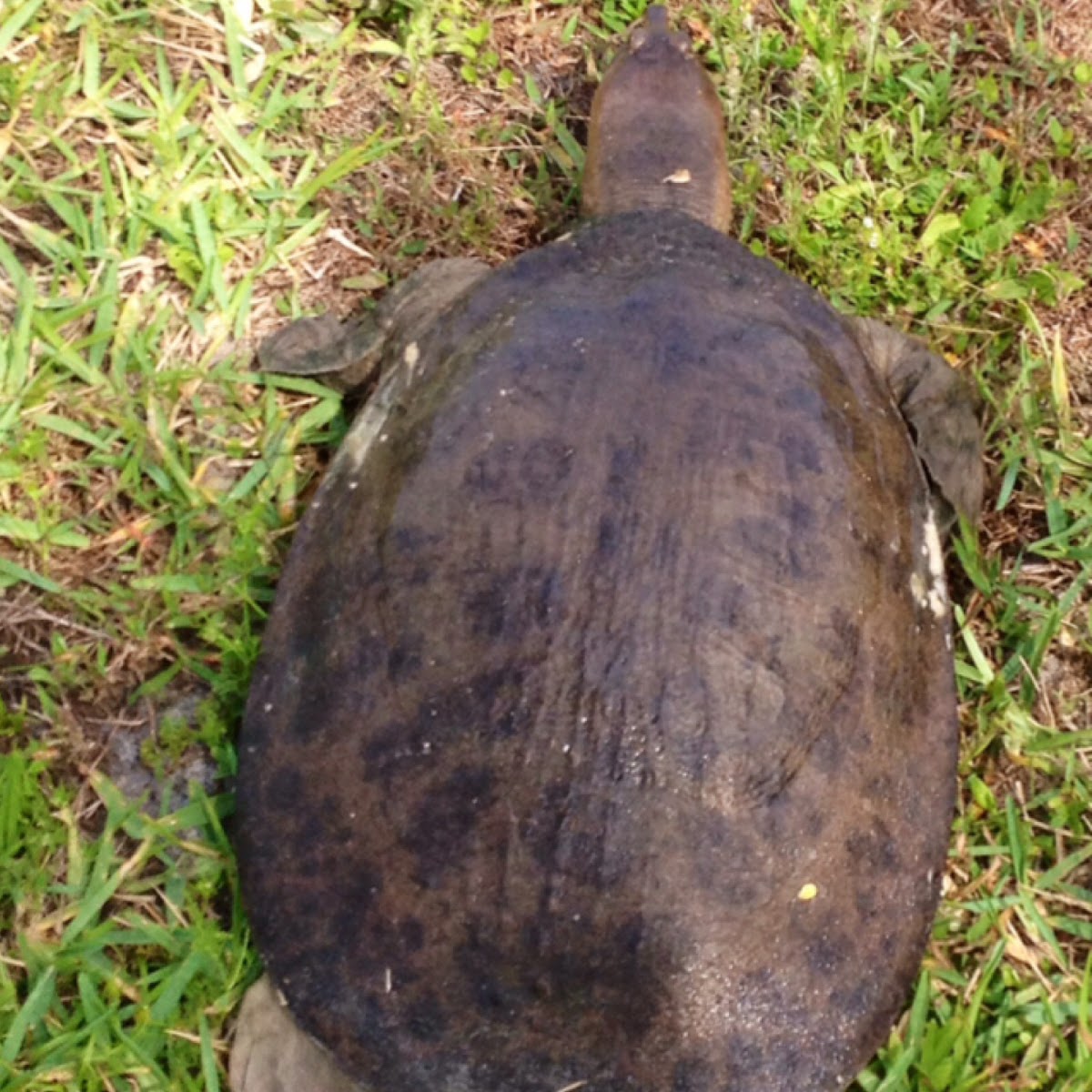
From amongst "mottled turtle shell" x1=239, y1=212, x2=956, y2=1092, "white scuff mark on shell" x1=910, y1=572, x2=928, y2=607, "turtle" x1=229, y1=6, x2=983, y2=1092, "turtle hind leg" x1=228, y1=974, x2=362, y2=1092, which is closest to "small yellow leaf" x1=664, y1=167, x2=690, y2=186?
"turtle" x1=229, y1=6, x2=983, y2=1092

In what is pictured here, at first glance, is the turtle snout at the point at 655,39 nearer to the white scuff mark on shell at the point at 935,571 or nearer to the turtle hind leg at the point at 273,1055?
the white scuff mark on shell at the point at 935,571

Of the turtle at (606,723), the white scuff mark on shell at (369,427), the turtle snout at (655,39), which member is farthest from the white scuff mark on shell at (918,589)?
the turtle snout at (655,39)

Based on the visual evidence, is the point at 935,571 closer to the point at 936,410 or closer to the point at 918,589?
the point at 918,589

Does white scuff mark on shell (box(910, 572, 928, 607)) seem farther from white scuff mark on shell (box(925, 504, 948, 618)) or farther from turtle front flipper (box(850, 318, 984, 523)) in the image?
turtle front flipper (box(850, 318, 984, 523))

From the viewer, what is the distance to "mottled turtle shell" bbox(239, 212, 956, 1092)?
6.27ft

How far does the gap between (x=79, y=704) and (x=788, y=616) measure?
5.23ft

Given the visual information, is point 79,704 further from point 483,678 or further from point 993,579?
point 993,579

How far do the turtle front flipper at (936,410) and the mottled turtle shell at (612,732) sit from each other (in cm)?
49

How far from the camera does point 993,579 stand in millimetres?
2918

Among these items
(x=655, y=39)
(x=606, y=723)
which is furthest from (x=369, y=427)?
(x=655, y=39)

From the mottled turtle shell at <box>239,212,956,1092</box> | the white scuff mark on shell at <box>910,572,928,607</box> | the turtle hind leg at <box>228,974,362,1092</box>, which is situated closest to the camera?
the mottled turtle shell at <box>239,212,956,1092</box>

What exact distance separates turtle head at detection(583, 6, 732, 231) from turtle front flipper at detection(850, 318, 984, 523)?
1.77ft

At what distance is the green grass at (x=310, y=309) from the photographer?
248 centimetres

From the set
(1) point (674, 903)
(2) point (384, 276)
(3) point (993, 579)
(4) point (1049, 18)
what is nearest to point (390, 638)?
(1) point (674, 903)
